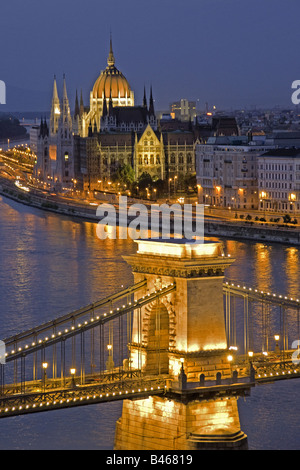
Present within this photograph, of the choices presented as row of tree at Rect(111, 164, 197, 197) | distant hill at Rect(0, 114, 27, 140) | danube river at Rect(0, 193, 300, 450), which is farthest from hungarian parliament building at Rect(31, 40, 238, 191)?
distant hill at Rect(0, 114, 27, 140)

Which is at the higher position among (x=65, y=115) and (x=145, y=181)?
(x=65, y=115)

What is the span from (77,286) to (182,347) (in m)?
11.4

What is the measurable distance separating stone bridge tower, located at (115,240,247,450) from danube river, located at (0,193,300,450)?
0.74 meters

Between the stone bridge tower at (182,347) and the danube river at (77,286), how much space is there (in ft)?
2.43

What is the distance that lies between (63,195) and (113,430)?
123ft

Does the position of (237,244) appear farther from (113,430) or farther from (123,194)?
(113,430)

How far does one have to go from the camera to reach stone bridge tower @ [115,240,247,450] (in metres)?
12.8

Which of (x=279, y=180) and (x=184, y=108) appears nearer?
(x=279, y=180)

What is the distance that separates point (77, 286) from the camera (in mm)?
24234

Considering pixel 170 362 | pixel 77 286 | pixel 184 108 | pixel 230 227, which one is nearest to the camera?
pixel 170 362

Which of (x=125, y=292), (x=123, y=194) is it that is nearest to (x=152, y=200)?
(x=123, y=194)

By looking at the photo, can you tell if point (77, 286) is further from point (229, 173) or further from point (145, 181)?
point (145, 181)

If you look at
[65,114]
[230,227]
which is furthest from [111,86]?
[230,227]

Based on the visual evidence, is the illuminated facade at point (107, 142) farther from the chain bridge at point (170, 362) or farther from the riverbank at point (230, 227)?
the chain bridge at point (170, 362)
